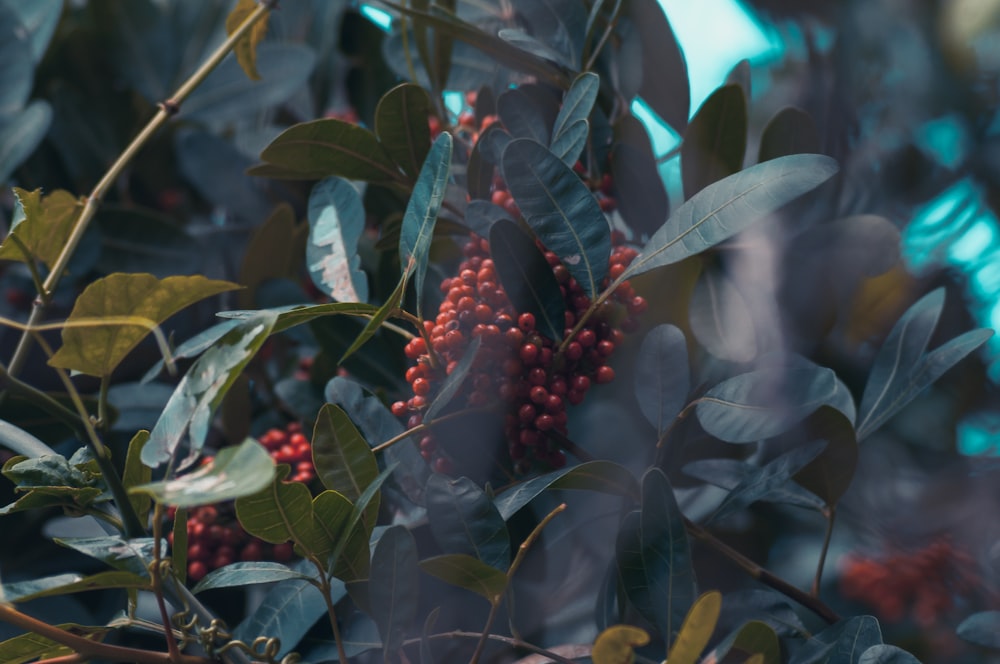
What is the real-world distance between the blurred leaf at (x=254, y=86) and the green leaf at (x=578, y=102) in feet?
1.43

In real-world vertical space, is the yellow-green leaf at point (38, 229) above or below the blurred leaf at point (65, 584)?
above

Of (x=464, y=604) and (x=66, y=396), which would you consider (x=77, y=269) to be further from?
(x=464, y=604)

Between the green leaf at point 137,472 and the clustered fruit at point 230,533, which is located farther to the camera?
the clustered fruit at point 230,533

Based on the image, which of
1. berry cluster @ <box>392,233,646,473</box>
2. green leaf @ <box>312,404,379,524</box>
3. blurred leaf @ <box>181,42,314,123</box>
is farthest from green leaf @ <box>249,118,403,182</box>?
blurred leaf @ <box>181,42,314,123</box>

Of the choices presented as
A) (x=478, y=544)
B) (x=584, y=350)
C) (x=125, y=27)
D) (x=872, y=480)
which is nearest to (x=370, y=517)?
(x=478, y=544)

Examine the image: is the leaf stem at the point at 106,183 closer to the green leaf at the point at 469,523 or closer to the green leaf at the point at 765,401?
the green leaf at the point at 469,523

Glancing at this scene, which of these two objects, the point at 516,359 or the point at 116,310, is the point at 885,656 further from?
the point at 116,310

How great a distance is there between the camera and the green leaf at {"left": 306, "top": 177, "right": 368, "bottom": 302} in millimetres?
590

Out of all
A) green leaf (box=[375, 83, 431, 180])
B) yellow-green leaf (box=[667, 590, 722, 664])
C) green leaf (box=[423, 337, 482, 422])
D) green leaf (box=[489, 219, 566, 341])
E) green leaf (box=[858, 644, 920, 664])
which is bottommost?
green leaf (box=[858, 644, 920, 664])

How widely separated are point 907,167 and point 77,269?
72 cm

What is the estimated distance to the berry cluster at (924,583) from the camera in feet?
1.87

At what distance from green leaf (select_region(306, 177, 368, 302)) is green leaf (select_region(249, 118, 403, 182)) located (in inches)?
0.5

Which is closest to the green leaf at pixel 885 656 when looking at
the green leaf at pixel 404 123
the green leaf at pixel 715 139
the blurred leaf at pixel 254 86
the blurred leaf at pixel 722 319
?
the blurred leaf at pixel 722 319

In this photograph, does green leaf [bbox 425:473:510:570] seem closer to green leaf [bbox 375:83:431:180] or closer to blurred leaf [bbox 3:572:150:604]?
blurred leaf [bbox 3:572:150:604]
